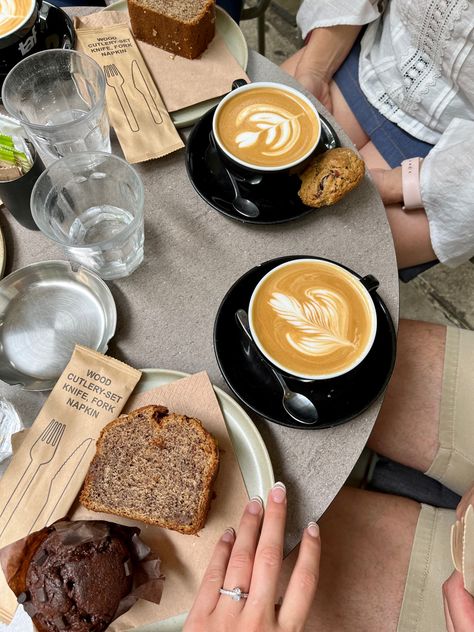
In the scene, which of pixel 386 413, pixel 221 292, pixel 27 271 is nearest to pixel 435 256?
pixel 386 413

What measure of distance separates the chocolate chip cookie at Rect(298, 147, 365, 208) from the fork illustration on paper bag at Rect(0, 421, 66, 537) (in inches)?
21.3

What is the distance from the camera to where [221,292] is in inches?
33.1

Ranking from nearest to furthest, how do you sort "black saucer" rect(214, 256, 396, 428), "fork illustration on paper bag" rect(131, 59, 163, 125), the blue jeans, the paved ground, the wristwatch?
"black saucer" rect(214, 256, 396, 428) < "fork illustration on paper bag" rect(131, 59, 163, 125) < the wristwatch < the blue jeans < the paved ground

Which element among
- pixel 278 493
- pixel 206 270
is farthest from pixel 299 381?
pixel 206 270

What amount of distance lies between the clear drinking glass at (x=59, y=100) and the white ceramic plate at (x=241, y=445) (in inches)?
17.3

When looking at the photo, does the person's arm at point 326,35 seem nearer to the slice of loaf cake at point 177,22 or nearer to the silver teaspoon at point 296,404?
the slice of loaf cake at point 177,22

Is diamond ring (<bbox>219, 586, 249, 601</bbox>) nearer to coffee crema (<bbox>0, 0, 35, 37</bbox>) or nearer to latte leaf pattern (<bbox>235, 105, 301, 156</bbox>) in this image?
latte leaf pattern (<bbox>235, 105, 301, 156</bbox>)

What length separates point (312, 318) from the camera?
0.75 metres

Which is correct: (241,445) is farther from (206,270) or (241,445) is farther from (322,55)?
(322,55)

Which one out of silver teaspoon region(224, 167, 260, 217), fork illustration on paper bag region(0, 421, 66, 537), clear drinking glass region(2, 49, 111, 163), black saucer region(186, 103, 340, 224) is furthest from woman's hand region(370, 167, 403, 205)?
fork illustration on paper bag region(0, 421, 66, 537)

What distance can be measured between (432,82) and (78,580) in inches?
45.9

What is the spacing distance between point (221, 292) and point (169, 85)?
0.45 m

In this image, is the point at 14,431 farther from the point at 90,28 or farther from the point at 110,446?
the point at 90,28

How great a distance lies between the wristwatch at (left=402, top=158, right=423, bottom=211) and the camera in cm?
109
